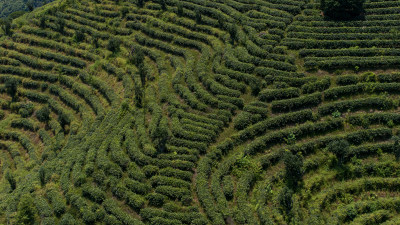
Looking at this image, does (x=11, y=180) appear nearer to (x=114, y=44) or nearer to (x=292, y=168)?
(x=114, y=44)

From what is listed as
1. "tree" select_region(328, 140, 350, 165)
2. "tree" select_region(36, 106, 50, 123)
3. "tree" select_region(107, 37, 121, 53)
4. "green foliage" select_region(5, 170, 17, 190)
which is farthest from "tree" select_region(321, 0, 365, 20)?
"green foliage" select_region(5, 170, 17, 190)

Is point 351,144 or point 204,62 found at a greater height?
point 204,62

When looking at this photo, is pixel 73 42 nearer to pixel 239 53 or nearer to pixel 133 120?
pixel 133 120

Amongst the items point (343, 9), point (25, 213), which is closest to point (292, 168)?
point (25, 213)

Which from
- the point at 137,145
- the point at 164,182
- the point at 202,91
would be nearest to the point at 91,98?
the point at 137,145

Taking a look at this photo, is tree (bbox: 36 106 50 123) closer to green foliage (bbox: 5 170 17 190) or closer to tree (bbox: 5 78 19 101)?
tree (bbox: 5 78 19 101)
